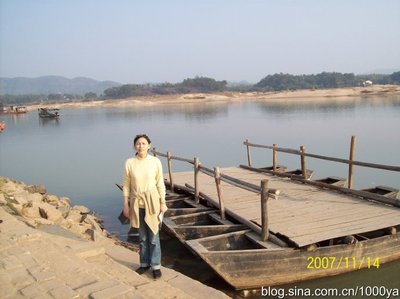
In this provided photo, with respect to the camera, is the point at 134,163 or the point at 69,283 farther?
the point at 134,163

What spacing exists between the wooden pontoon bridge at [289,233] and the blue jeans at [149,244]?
1373 mm

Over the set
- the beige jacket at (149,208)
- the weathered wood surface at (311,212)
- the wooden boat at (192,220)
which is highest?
the beige jacket at (149,208)

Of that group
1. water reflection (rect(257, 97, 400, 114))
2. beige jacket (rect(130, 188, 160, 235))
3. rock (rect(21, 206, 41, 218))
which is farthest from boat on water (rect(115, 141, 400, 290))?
water reflection (rect(257, 97, 400, 114))

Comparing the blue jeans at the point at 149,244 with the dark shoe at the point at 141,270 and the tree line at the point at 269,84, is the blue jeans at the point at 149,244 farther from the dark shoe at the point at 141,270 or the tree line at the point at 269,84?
the tree line at the point at 269,84

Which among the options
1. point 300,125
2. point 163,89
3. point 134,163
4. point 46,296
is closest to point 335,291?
point 134,163

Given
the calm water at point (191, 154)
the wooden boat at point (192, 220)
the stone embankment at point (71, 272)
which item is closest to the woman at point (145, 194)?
the stone embankment at point (71, 272)

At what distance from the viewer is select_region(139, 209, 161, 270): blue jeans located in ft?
15.6

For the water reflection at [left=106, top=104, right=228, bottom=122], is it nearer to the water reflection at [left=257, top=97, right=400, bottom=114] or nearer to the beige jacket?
the water reflection at [left=257, top=97, right=400, bottom=114]

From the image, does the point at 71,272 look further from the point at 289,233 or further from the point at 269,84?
the point at 269,84

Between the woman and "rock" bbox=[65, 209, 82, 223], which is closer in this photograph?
the woman

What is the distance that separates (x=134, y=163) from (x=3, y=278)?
6.15 ft

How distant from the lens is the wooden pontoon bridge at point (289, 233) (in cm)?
618

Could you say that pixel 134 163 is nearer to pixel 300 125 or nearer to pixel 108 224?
pixel 108 224

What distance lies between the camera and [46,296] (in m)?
3.84
